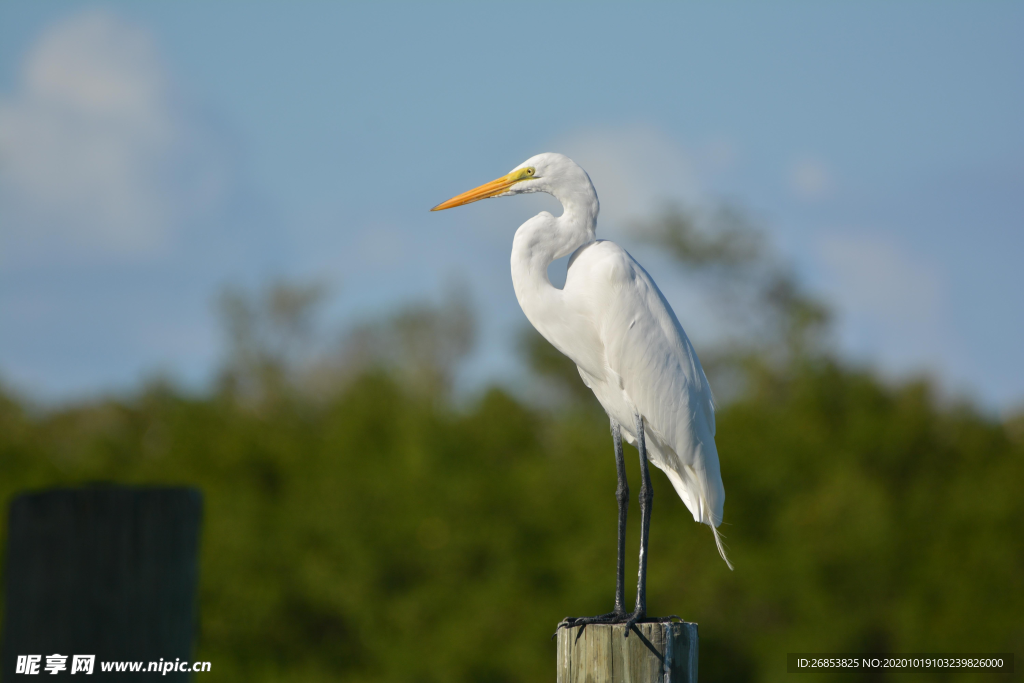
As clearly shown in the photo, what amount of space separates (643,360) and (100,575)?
2.51 m

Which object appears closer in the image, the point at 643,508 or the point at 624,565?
the point at 624,565

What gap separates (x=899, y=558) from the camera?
1175 cm

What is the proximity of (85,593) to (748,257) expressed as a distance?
2415 centimetres

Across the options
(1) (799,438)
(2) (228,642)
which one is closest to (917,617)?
(1) (799,438)

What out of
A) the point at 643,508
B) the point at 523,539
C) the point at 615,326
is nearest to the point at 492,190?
the point at 615,326

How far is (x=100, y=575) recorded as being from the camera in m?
1.27

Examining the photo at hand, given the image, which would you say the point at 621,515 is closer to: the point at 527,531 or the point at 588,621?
the point at 588,621

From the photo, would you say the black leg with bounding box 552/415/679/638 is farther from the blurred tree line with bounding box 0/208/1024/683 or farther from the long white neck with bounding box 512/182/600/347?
the blurred tree line with bounding box 0/208/1024/683

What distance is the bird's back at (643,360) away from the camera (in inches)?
137

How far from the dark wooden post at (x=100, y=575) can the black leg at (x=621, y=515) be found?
2089 millimetres

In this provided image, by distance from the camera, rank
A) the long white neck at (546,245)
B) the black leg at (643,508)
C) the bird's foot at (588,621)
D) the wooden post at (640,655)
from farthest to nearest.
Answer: the long white neck at (546,245)
the black leg at (643,508)
the bird's foot at (588,621)
the wooden post at (640,655)

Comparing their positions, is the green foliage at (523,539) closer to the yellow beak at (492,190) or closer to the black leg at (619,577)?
the black leg at (619,577)

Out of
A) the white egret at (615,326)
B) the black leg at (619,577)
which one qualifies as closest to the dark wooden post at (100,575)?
the black leg at (619,577)

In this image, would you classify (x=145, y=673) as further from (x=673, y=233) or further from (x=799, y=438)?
(x=673, y=233)
